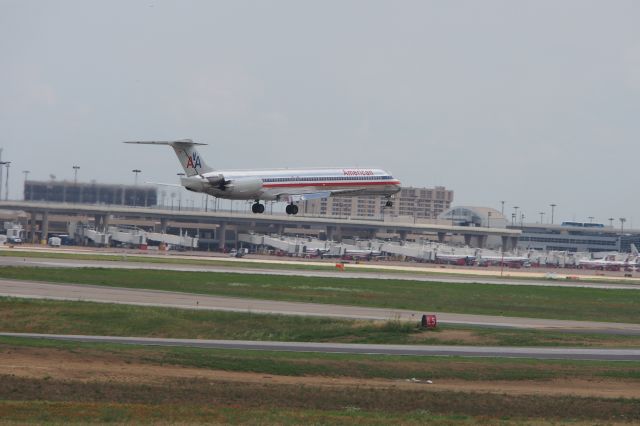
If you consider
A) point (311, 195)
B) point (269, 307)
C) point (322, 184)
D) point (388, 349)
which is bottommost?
point (388, 349)

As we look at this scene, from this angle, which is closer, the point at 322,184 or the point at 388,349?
the point at 388,349

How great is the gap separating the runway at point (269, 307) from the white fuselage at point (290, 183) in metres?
18.9

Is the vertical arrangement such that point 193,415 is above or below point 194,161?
below

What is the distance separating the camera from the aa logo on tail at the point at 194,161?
10431 cm

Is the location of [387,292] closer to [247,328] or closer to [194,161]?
[194,161]

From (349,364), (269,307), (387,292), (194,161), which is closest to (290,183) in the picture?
(194,161)

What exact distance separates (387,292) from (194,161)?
22485 mm

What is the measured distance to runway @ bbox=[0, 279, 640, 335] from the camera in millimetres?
72875

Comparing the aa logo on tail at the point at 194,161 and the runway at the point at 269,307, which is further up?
the aa logo on tail at the point at 194,161

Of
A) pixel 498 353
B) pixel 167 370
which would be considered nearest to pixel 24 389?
pixel 167 370

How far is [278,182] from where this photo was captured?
10812 centimetres

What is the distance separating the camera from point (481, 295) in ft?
323

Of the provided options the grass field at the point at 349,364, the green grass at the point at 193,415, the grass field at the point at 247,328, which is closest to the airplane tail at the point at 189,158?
the grass field at the point at 247,328

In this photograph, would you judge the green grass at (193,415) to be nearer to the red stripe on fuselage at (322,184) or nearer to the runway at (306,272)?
the red stripe on fuselage at (322,184)
